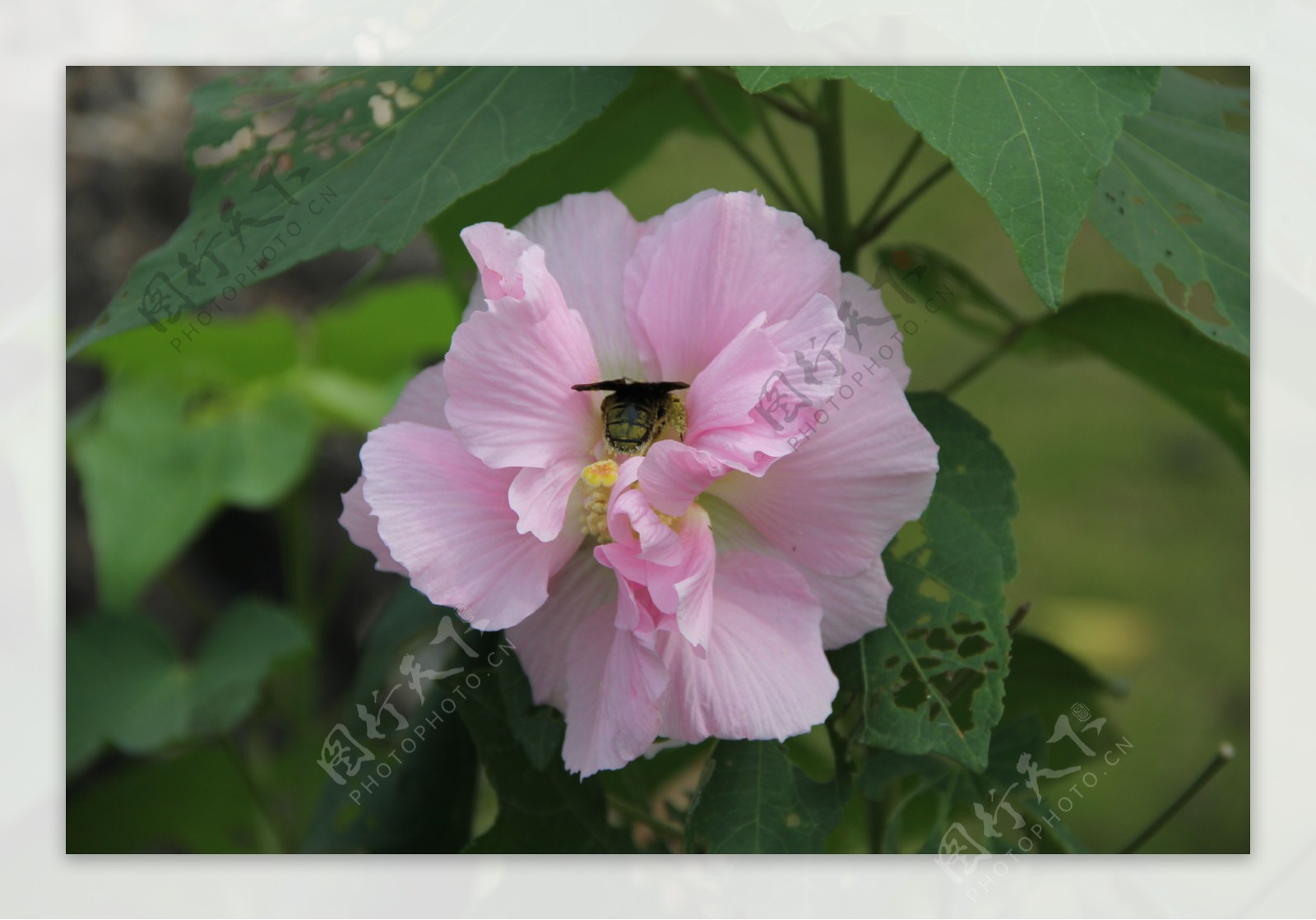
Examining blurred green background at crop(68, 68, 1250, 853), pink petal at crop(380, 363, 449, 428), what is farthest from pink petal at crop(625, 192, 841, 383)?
blurred green background at crop(68, 68, 1250, 853)

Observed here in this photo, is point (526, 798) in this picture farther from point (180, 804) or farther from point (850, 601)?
point (180, 804)

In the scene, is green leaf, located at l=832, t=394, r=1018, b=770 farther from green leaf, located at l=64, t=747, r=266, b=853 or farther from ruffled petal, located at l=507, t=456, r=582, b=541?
green leaf, located at l=64, t=747, r=266, b=853

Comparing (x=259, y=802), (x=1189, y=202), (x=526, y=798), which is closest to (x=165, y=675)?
(x=259, y=802)

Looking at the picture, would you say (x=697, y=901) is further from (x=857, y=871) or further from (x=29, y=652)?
(x=29, y=652)

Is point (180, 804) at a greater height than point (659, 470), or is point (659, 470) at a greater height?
point (659, 470)

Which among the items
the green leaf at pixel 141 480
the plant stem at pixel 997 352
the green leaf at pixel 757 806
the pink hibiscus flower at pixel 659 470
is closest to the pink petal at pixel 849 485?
the pink hibiscus flower at pixel 659 470

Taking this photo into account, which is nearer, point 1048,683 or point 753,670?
point 753,670
